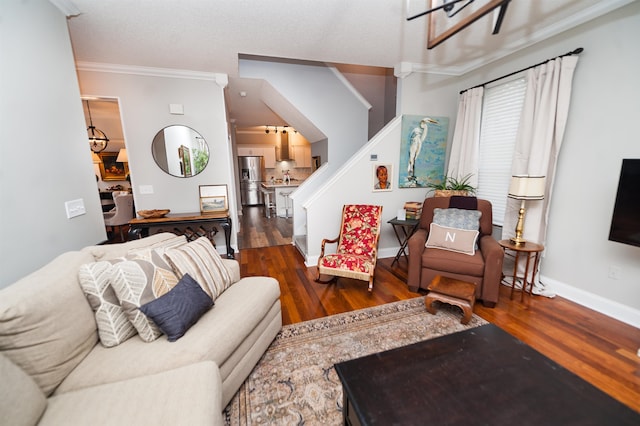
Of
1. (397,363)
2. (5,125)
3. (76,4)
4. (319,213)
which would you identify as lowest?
(397,363)

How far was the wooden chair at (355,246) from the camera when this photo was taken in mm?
2674

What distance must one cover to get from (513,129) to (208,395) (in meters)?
3.93

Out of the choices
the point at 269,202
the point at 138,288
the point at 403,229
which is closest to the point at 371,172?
the point at 403,229

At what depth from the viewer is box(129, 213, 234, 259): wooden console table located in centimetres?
317

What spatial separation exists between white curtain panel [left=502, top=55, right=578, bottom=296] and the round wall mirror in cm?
409

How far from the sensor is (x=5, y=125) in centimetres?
136

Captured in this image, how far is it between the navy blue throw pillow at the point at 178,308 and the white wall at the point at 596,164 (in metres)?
Answer: 3.45

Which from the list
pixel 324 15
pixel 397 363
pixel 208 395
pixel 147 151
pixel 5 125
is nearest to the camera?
pixel 208 395

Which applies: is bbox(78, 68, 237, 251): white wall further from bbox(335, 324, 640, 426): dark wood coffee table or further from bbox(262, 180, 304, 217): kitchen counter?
bbox(335, 324, 640, 426): dark wood coffee table

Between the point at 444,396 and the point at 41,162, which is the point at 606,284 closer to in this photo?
the point at 444,396

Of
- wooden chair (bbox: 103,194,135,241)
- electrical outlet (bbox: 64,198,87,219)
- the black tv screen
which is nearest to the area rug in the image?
the black tv screen

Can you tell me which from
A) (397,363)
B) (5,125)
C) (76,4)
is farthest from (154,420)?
(76,4)

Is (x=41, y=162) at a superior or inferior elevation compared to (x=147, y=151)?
inferior

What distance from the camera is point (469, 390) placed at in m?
1.09
